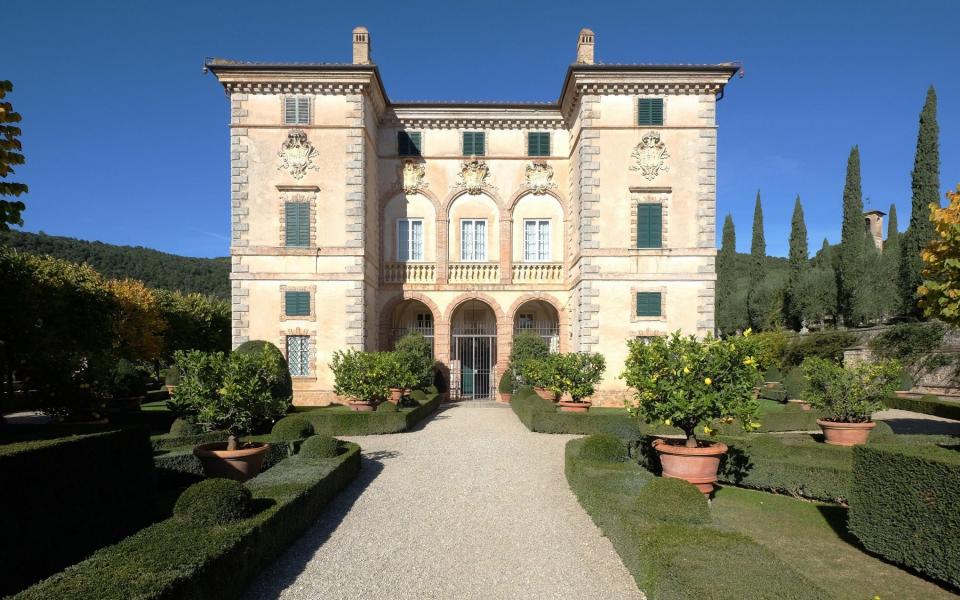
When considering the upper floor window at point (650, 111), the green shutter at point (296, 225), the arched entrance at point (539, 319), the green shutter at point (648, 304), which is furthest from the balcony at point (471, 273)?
the upper floor window at point (650, 111)

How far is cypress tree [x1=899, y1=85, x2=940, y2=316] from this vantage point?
3002 cm

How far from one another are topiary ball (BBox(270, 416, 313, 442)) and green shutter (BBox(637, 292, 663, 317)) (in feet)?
48.3

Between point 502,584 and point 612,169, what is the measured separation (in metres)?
19.3

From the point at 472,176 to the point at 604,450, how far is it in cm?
1819

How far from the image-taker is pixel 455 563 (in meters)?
7.20

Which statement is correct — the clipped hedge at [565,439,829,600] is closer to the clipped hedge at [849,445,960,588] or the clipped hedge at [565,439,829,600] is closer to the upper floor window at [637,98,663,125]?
the clipped hedge at [849,445,960,588]

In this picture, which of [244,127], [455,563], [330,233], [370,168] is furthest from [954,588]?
[244,127]

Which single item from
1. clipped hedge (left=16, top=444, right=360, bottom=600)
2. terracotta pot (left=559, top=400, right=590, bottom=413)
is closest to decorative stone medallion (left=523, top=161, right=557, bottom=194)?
terracotta pot (left=559, top=400, right=590, bottom=413)

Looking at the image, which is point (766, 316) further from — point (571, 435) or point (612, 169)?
point (571, 435)

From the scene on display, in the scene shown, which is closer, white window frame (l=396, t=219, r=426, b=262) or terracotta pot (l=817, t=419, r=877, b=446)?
terracotta pot (l=817, t=419, r=877, b=446)

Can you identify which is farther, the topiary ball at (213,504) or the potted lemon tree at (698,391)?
the potted lemon tree at (698,391)

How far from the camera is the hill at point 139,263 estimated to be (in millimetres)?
60406

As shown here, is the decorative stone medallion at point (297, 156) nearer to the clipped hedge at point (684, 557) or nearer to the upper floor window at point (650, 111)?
the upper floor window at point (650, 111)

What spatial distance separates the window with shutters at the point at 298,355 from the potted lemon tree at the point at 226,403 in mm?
11621
